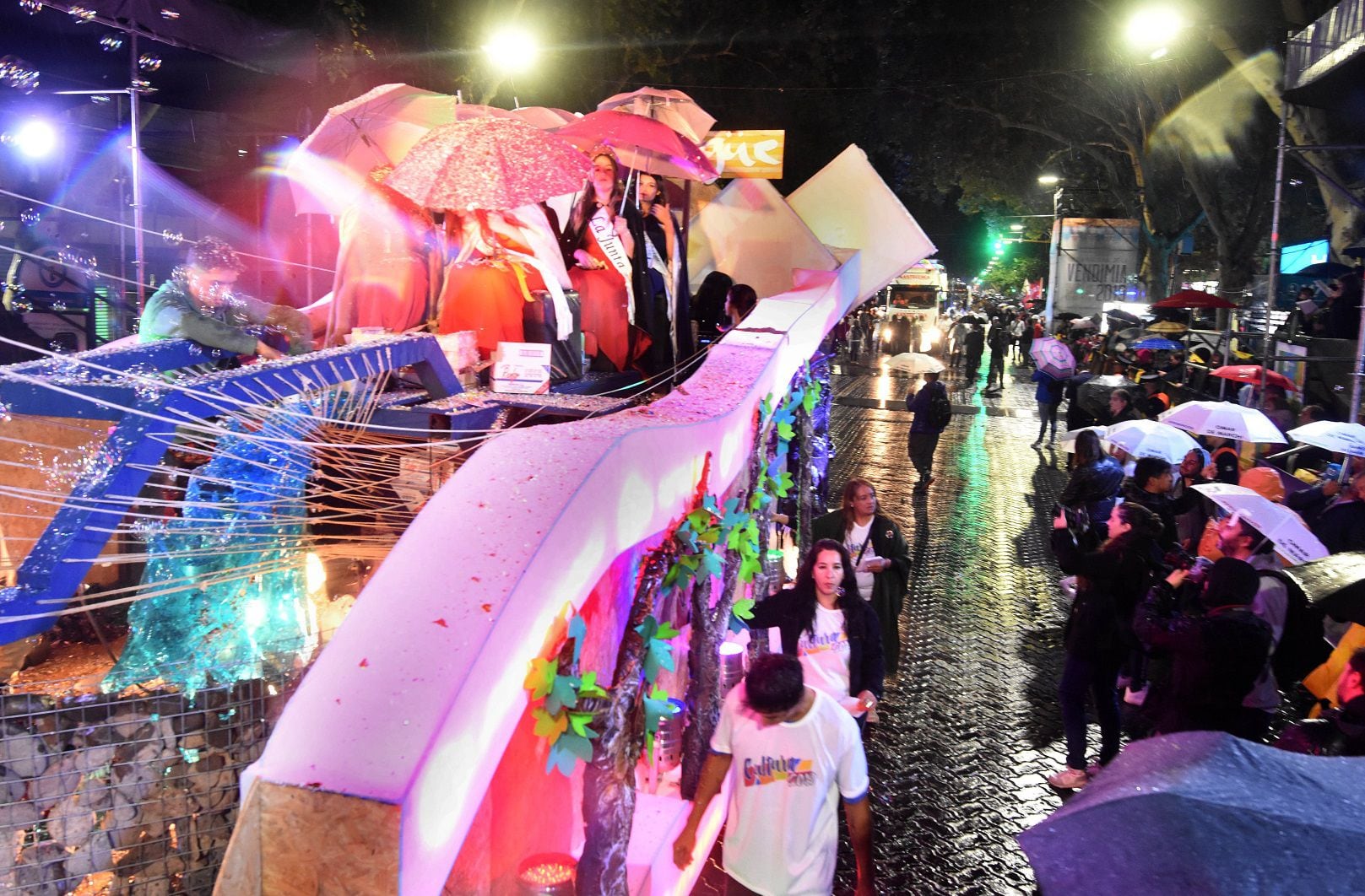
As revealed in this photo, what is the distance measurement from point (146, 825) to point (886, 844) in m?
3.74

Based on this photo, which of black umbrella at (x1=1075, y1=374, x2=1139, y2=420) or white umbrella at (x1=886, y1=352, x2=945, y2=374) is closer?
white umbrella at (x1=886, y1=352, x2=945, y2=374)

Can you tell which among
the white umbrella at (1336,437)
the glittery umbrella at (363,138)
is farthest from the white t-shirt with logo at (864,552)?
the glittery umbrella at (363,138)

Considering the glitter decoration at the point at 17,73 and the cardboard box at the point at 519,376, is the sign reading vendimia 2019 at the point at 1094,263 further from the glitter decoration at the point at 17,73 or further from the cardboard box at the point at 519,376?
the cardboard box at the point at 519,376

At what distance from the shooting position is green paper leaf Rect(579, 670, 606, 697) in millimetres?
2846

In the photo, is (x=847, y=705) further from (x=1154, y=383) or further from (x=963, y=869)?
(x=1154, y=383)

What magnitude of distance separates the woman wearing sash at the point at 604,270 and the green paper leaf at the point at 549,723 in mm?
4716

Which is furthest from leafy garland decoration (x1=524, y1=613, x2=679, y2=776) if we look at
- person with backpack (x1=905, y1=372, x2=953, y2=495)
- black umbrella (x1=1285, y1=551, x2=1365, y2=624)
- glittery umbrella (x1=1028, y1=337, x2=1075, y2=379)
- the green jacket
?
glittery umbrella (x1=1028, y1=337, x2=1075, y2=379)

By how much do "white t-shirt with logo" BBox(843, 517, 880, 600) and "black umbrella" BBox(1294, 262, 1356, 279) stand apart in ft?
42.8

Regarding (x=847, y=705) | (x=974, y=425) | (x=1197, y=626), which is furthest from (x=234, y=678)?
(x=974, y=425)

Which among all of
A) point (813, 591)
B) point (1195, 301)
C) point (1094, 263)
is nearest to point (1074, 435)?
point (813, 591)

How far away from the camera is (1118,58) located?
21.9 metres

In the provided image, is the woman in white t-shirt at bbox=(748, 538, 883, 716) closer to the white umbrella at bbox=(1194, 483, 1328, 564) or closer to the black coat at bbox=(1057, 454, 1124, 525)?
the white umbrella at bbox=(1194, 483, 1328, 564)

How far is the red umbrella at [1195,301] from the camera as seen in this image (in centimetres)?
1980

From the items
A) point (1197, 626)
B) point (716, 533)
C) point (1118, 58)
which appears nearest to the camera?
point (716, 533)
